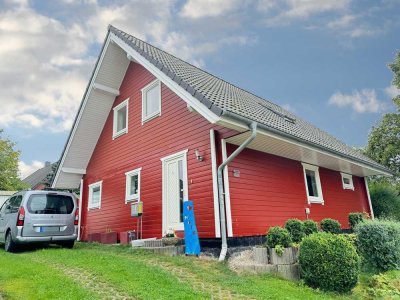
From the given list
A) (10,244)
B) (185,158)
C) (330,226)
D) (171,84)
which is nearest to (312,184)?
(330,226)

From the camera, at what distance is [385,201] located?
14445mm

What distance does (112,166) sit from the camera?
11.7 m

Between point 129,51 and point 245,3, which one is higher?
point 245,3

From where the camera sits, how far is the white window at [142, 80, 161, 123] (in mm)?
9930

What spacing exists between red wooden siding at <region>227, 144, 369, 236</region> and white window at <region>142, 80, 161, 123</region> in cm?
344

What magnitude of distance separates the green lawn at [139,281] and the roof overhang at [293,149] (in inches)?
121

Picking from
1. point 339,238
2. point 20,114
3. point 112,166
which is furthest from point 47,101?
point 339,238

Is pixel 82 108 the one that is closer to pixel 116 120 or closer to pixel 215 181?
pixel 116 120

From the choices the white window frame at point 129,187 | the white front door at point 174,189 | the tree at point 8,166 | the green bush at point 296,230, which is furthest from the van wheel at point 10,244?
the tree at point 8,166

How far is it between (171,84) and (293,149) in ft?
13.9

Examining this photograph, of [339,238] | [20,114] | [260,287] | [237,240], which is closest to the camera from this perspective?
[260,287]

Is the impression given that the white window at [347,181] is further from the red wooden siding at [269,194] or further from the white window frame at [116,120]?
the white window frame at [116,120]

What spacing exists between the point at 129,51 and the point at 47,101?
580 centimetres

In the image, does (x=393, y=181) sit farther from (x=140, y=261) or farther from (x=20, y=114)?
(x=20, y=114)
